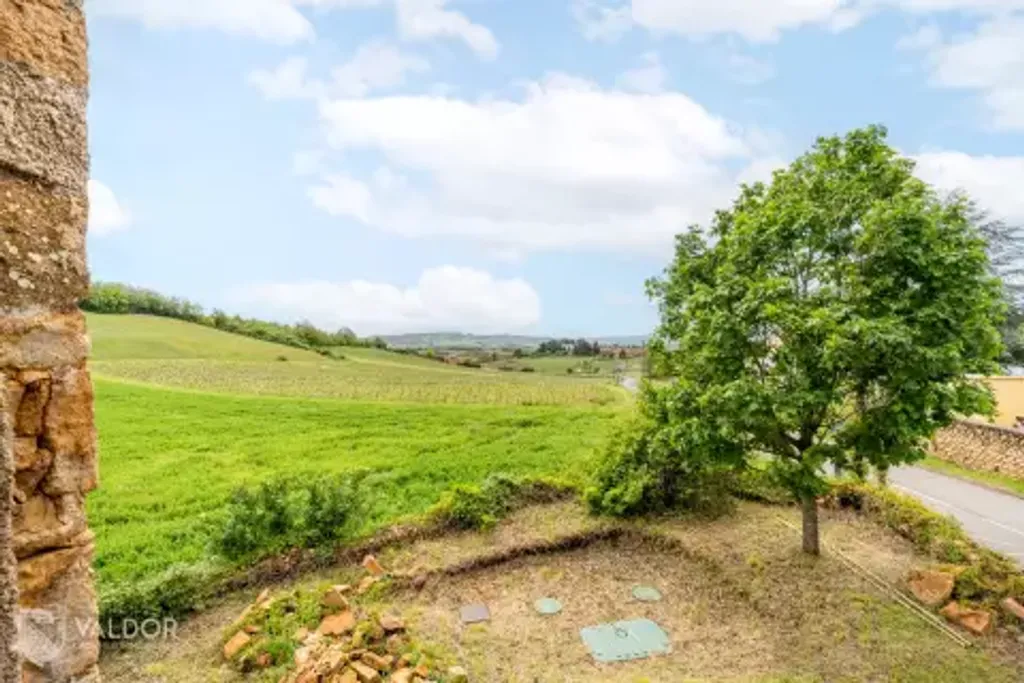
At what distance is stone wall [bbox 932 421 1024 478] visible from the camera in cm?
1512

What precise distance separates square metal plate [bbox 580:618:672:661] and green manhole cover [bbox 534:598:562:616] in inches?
23.2

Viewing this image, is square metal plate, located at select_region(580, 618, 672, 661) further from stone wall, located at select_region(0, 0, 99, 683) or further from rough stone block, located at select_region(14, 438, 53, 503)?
rough stone block, located at select_region(14, 438, 53, 503)

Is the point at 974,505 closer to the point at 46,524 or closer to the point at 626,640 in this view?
the point at 626,640

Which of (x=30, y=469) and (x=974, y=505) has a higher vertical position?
(x=30, y=469)

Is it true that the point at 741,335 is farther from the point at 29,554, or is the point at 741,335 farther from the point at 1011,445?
the point at 1011,445

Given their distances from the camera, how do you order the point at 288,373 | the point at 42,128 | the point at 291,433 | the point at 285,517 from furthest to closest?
the point at 288,373, the point at 291,433, the point at 285,517, the point at 42,128

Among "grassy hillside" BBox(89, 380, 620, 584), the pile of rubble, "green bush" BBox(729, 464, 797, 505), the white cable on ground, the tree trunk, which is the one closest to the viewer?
the pile of rubble

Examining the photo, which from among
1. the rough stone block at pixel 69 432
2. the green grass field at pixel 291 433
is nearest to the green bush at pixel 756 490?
the green grass field at pixel 291 433

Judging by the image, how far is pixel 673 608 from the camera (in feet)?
26.6

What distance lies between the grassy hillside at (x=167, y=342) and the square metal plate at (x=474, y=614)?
32199 mm

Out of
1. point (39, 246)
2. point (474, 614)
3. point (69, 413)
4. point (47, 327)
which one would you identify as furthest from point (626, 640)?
point (39, 246)

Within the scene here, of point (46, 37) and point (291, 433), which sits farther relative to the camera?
point (291, 433)

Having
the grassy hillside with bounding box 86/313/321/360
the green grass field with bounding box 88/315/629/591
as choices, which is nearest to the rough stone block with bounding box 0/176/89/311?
the green grass field with bounding box 88/315/629/591

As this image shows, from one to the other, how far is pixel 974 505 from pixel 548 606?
9604 millimetres
